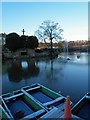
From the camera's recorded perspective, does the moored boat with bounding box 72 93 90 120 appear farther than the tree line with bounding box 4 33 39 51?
No

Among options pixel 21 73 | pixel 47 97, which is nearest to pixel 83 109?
pixel 47 97

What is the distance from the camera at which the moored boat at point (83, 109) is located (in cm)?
357

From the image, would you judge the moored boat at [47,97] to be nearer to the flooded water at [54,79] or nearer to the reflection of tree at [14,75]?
the flooded water at [54,79]

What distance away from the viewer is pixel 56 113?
9.26 ft

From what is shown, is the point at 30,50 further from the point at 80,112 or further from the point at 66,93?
the point at 80,112

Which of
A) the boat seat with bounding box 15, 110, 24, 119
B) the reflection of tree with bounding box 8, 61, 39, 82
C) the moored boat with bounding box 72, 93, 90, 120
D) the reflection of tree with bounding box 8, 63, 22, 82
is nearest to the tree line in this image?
the reflection of tree with bounding box 8, 61, 39, 82

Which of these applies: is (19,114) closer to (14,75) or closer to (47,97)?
(47,97)

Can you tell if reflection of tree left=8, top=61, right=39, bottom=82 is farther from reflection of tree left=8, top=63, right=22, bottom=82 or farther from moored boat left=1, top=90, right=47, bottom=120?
moored boat left=1, top=90, right=47, bottom=120

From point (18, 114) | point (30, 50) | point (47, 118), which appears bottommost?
point (18, 114)

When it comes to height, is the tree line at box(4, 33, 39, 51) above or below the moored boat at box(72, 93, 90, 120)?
above

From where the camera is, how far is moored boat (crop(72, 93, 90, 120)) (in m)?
3.57

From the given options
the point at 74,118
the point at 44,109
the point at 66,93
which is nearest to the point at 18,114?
the point at 44,109

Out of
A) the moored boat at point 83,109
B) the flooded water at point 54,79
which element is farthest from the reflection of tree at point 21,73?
the moored boat at point 83,109

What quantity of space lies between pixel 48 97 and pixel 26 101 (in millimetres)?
703
